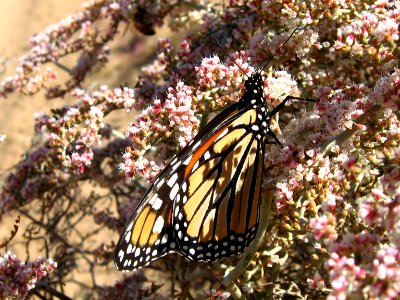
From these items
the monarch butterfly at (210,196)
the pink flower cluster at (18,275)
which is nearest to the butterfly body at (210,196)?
the monarch butterfly at (210,196)

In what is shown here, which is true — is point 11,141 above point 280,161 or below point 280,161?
above

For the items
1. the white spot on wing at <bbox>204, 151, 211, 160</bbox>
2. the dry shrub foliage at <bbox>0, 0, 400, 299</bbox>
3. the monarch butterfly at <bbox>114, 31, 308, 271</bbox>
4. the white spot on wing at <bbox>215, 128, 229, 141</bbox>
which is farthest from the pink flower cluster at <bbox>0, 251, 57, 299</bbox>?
the white spot on wing at <bbox>215, 128, 229, 141</bbox>

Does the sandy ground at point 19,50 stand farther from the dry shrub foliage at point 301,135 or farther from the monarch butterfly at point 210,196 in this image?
the monarch butterfly at point 210,196

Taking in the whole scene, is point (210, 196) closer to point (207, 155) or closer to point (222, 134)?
point (207, 155)

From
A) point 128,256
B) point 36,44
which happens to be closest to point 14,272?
point 128,256

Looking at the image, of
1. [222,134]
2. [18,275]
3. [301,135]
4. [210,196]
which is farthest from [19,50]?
[301,135]

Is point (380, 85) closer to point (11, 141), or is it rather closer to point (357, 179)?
point (357, 179)
